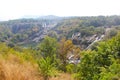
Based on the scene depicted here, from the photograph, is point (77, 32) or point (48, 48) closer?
point (48, 48)

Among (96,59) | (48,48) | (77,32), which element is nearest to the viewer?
(96,59)

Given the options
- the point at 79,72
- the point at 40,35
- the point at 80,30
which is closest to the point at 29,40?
the point at 40,35

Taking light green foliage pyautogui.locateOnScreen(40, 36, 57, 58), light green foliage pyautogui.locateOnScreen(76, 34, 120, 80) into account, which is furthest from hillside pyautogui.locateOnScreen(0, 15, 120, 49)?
light green foliage pyautogui.locateOnScreen(76, 34, 120, 80)

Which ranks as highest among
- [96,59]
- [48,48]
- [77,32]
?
[96,59]

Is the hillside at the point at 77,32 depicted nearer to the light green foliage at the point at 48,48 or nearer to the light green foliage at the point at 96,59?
the light green foliage at the point at 48,48

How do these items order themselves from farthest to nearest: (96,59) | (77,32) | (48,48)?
(77,32) < (48,48) < (96,59)

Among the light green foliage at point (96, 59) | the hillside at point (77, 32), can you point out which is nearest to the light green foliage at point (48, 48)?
the light green foliage at point (96, 59)

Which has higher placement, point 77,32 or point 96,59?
point 96,59

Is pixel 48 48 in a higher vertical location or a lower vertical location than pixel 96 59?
lower

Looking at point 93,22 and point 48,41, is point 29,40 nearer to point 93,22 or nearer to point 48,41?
point 93,22

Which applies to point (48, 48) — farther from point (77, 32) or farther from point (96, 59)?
point (77, 32)

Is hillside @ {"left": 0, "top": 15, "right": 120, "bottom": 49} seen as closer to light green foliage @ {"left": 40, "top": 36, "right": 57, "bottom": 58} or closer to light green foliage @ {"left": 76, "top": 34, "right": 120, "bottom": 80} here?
light green foliage @ {"left": 40, "top": 36, "right": 57, "bottom": 58}

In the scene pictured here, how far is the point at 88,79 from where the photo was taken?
20.7 ft

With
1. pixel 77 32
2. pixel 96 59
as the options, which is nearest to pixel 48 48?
pixel 96 59
